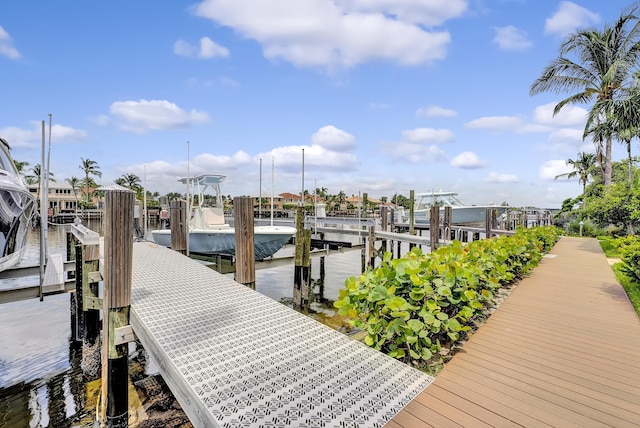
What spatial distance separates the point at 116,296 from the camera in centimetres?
383

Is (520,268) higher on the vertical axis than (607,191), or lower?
lower

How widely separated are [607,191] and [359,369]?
730 inches

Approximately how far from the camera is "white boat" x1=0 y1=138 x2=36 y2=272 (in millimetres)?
7828

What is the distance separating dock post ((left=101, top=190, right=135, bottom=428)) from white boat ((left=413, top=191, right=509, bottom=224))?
23811mm

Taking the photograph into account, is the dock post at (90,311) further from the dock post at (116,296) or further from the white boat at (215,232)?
the white boat at (215,232)

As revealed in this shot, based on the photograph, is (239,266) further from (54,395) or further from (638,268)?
(638,268)

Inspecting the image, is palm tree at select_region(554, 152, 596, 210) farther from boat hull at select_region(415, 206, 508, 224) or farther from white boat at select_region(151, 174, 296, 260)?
white boat at select_region(151, 174, 296, 260)

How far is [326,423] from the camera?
7.41 feet

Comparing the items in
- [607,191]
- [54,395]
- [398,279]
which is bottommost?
[54,395]

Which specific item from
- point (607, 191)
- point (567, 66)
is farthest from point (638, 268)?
point (567, 66)

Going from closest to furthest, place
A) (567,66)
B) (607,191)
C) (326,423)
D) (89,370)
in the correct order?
(326,423) → (89,370) → (607,191) → (567,66)

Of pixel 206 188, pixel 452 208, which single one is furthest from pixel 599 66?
pixel 206 188

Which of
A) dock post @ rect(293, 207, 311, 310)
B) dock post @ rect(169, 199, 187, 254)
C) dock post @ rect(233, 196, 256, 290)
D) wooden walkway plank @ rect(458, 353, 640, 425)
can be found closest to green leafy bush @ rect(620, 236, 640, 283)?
wooden walkway plank @ rect(458, 353, 640, 425)

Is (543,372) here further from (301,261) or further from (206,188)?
(206,188)
